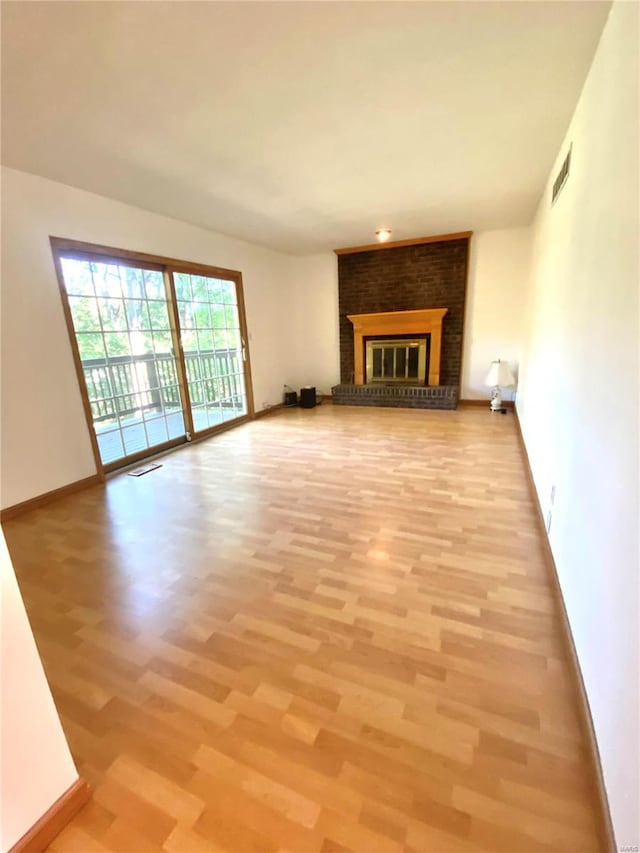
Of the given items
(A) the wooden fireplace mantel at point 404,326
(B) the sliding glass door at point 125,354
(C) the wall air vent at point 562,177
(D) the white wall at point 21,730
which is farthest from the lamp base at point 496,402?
Answer: (D) the white wall at point 21,730

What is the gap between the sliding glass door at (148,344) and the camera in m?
3.26

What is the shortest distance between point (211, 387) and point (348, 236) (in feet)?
8.80

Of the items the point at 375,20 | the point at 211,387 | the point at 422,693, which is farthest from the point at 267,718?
the point at 211,387

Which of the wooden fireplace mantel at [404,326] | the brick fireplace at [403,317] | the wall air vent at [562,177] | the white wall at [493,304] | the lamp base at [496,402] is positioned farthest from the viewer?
the wooden fireplace mantel at [404,326]

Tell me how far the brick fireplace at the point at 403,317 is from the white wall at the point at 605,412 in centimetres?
329

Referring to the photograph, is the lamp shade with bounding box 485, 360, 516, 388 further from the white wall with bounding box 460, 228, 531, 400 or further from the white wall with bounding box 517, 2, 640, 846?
the white wall with bounding box 517, 2, 640, 846

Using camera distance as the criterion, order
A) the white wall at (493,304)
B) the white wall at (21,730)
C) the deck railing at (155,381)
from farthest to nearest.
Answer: the white wall at (493,304)
the deck railing at (155,381)
the white wall at (21,730)

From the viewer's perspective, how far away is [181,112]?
1.96 metres

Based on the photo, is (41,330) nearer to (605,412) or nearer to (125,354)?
(125,354)

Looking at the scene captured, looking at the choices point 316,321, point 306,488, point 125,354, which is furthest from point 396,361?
point 125,354

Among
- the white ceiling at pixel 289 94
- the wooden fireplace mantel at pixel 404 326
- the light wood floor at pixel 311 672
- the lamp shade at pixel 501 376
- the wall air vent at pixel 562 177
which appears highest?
the white ceiling at pixel 289 94

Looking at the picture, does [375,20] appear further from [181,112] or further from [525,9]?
[181,112]

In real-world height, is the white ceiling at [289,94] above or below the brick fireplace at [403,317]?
above

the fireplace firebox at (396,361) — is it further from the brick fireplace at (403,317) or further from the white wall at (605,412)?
the white wall at (605,412)
